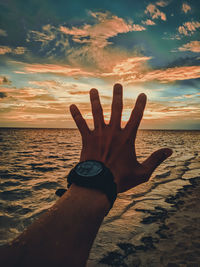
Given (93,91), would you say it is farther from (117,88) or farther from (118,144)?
(118,144)

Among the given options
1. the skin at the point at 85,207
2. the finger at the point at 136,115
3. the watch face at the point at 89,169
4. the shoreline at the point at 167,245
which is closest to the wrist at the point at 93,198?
the skin at the point at 85,207

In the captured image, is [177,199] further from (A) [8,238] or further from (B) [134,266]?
(A) [8,238]

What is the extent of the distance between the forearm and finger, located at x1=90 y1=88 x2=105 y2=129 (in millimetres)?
906

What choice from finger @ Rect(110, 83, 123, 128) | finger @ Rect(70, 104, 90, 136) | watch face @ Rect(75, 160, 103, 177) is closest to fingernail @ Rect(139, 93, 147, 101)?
finger @ Rect(110, 83, 123, 128)

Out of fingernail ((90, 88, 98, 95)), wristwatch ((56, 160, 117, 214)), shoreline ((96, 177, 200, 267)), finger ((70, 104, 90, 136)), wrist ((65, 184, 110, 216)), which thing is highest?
fingernail ((90, 88, 98, 95))

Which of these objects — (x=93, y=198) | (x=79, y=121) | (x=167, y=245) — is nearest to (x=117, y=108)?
(x=79, y=121)

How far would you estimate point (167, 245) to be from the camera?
2016 mm

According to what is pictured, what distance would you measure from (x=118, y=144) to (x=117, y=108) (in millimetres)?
409

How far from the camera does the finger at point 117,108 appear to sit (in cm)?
184

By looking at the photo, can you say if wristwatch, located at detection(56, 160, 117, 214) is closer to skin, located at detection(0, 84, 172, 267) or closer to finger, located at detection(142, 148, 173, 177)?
skin, located at detection(0, 84, 172, 267)

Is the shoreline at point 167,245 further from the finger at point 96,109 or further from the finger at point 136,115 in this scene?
the finger at point 96,109

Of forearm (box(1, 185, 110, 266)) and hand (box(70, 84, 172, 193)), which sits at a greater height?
hand (box(70, 84, 172, 193))

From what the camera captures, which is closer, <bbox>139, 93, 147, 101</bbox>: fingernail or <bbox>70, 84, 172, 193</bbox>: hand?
<bbox>70, 84, 172, 193</bbox>: hand

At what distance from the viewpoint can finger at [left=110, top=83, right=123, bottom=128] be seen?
1.84 meters
